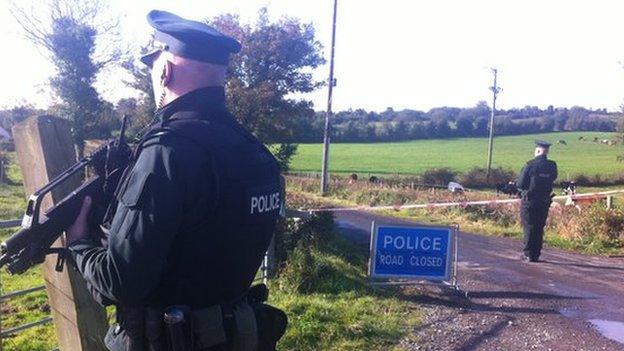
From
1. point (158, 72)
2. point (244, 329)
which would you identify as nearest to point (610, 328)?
point (244, 329)

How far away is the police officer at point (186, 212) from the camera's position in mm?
2174

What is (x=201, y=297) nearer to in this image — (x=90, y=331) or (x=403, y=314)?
(x=90, y=331)

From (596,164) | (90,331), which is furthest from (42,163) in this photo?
(596,164)

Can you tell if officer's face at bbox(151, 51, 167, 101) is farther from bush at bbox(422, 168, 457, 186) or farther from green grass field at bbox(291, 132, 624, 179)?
green grass field at bbox(291, 132, 624, 179)

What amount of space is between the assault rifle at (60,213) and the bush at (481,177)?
39612mm

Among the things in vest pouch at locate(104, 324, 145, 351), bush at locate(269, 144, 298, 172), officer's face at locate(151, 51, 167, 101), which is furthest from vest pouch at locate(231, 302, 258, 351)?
bush at locate(269, 144, 298, 172)

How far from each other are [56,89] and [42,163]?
26.0 meters

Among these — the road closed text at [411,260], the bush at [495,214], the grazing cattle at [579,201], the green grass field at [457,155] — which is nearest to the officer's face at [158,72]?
the road closed text at [411,260]

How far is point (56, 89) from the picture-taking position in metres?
27.3

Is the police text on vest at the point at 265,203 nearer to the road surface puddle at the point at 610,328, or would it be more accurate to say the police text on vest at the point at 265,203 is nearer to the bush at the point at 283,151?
the road surface puddle at the point at 610,328

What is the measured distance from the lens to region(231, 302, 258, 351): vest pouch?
248 cm

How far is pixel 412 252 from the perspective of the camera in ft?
26.6

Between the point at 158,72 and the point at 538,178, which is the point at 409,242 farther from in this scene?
the point at 158,72

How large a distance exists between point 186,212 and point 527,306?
20.6 feet
